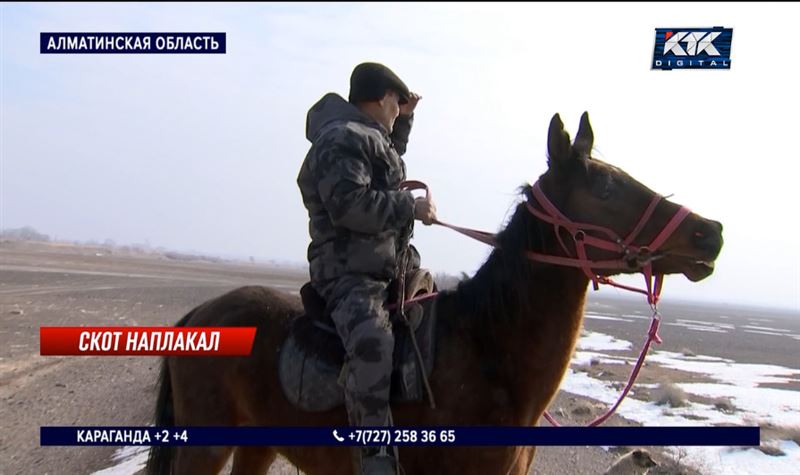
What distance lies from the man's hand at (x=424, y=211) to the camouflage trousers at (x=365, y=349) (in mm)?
488

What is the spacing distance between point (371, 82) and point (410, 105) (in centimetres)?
55

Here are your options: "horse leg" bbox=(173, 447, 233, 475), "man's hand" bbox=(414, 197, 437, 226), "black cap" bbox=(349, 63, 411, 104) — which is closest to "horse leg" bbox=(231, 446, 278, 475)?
"horse leg" bbox=(173, 447, 233, 475)

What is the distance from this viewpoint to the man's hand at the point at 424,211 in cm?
385

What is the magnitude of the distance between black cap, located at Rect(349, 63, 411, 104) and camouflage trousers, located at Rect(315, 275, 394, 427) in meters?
1.20

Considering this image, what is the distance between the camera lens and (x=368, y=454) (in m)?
3.71

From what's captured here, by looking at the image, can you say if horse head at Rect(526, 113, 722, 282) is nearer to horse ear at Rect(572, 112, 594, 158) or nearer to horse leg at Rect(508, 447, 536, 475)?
horse ear at Rect(572, 112, 594, 158)

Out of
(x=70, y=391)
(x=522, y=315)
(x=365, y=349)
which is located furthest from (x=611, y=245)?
(x=70, y=391)

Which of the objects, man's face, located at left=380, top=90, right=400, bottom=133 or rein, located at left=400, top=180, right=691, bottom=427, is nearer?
rein, located at left=400, top=180, right=691, bottom=427

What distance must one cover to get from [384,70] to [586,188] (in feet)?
4.95

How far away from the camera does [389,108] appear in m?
4.24

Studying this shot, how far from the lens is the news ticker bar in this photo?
3.64 m

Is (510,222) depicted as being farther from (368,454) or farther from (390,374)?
(368,454)
